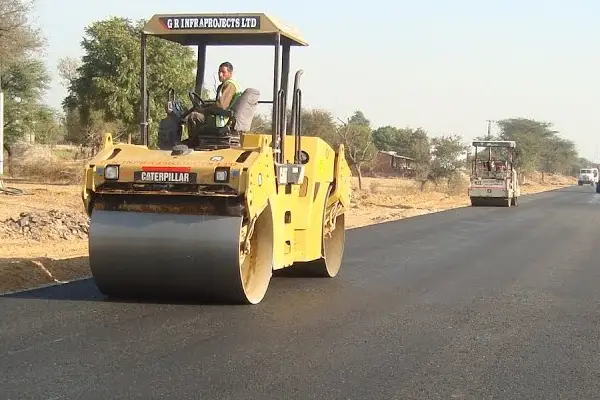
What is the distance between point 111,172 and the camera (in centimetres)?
686

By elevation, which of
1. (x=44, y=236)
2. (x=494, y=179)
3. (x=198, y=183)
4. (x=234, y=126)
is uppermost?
(x=234, y=126)

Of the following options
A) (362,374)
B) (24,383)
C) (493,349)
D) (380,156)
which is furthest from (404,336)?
(380,156)

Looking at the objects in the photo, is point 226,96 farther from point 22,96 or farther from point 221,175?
point 22,96

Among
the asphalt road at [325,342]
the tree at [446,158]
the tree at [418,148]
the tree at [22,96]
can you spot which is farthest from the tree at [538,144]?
the asphalt road at [325,342]

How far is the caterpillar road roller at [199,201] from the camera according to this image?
22.0 ft

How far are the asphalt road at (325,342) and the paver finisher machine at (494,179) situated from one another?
21923mm

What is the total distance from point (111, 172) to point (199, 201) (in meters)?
0.81

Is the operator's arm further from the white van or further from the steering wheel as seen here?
the white van

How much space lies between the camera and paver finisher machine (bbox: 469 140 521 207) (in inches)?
1244

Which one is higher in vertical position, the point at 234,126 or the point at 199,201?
the point at 234,126

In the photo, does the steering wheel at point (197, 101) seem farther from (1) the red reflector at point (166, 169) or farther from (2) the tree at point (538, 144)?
(2) the tree at point (538, 144)

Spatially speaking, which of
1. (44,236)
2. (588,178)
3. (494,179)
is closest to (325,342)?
(44,236)

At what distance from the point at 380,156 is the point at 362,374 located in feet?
237

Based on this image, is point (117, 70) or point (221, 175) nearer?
point (221, 175)
